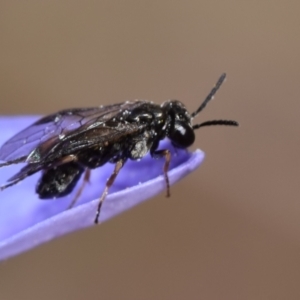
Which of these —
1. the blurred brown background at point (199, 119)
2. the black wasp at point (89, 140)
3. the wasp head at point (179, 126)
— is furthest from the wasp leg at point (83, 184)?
the blurred brown background at point (199, 119)

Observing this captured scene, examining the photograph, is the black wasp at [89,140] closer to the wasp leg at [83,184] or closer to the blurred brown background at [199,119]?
the wasp leg at [83,184]

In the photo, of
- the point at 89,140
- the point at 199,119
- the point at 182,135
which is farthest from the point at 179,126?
the point at 199,119

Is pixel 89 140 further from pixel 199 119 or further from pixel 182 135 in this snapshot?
pixel 199 119

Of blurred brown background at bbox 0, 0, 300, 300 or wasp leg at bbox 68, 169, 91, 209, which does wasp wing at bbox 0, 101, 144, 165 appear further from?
blurred brown background at bbox 0, 0, 300, 300

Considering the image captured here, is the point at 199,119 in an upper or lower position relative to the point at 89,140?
lower

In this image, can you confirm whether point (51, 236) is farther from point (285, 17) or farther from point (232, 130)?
point (285, 17)

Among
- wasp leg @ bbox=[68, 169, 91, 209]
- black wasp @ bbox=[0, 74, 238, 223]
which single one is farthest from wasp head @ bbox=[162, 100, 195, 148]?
wasp leg @ bbox=[68, 169, 91, 209]

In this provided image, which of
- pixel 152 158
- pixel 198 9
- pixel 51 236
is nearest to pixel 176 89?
pixel 198 9

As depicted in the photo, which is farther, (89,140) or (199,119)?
(199,119)
